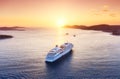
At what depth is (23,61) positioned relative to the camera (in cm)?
7431

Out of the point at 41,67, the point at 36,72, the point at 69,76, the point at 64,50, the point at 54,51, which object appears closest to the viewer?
the point at 69,76

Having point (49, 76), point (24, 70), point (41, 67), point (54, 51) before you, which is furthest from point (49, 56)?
point (49, 76)

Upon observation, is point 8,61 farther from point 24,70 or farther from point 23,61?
point 24,70

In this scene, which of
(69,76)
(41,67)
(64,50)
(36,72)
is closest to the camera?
(69,76)

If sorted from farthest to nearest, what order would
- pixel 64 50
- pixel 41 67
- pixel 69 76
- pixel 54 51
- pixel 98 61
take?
pixel 64 50 < pixel 54 51 < pixel 98 61 < pixel 41 67 < pixel 69 76

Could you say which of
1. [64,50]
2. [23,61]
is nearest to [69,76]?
[23,61]

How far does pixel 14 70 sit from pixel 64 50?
105 feet

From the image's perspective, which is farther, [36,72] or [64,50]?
[64,50]

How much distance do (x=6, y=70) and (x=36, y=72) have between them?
29.6 ft

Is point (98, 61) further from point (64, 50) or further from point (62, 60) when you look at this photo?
point (64, 50)

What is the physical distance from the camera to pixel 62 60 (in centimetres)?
7769

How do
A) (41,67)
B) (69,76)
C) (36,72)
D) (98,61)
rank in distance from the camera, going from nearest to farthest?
1. (69,76)
2. (36,72)
3. (41,67)
4. (98,61)

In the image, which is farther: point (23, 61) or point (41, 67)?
point (23, 61)

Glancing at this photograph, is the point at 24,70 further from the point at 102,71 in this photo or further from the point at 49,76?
the point at 102,71
